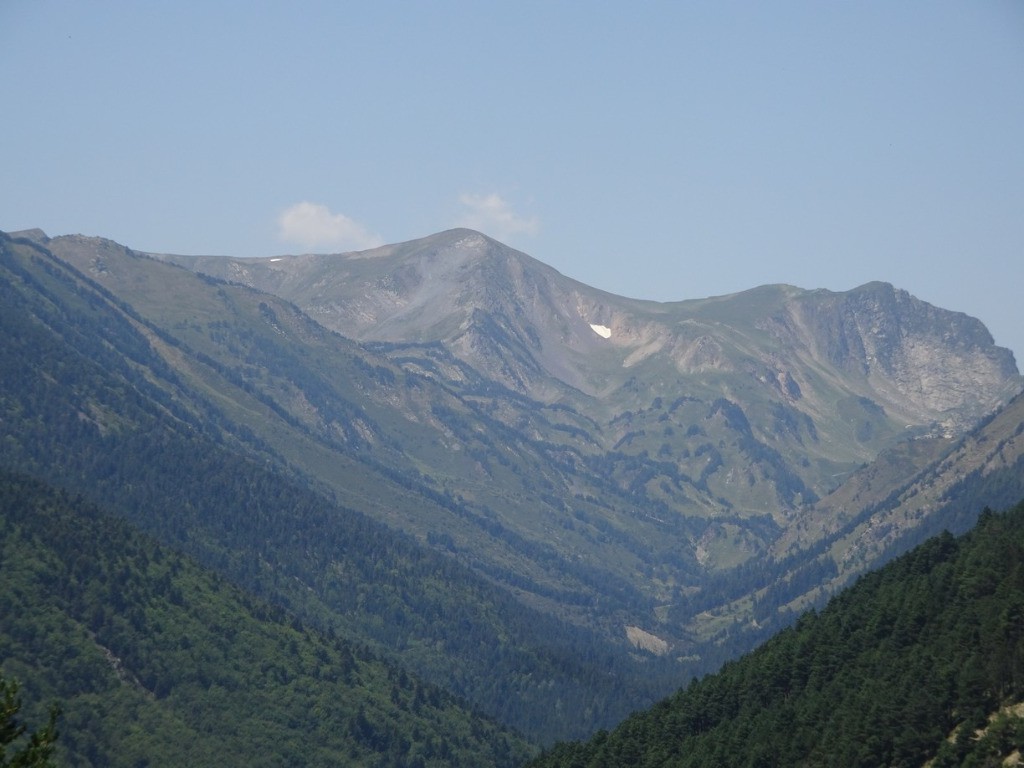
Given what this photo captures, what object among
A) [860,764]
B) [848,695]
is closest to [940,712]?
[860,764]

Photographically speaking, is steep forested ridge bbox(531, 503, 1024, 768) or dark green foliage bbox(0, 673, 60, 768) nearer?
dark green foliage bbox(0, 673, 60, 768)

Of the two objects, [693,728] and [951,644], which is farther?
[693,728]

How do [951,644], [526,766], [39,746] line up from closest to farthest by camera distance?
[39,746], [951,644], [526,766]

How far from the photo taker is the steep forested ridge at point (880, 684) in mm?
121438

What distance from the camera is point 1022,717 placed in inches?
4368

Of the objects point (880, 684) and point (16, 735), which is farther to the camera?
point (880, 684)

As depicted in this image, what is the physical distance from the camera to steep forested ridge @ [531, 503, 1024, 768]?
121438 millimetres

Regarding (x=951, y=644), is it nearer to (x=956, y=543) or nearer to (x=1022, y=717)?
(x=1022, y=717)

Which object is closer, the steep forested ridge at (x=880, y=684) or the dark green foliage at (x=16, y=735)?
the dark green foliage at (x=16, y=735)

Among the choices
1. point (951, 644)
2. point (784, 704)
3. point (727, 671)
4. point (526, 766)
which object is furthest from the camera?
point (526, 766)

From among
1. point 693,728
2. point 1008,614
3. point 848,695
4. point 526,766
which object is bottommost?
point 526,766

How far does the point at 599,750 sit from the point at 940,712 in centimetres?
5445

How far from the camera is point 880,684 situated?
458 feet

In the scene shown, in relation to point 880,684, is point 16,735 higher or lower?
lower
